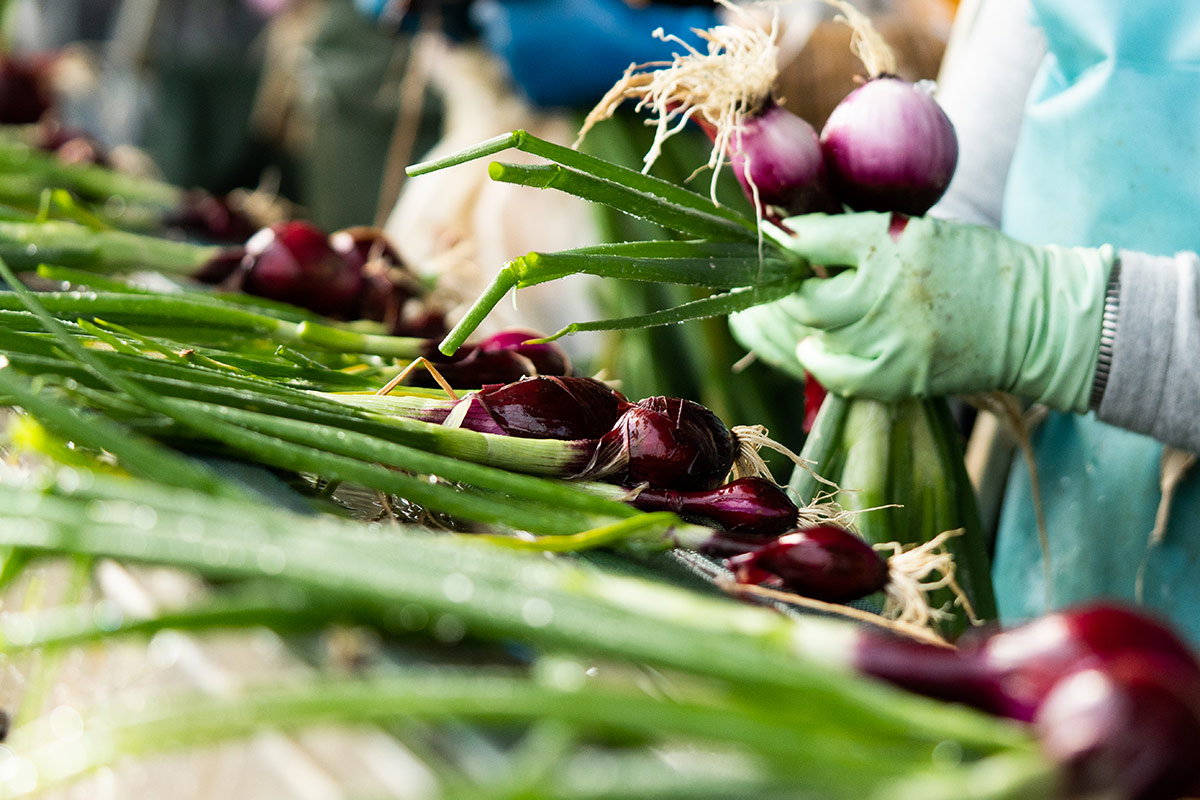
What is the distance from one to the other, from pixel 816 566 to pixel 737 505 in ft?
0.41

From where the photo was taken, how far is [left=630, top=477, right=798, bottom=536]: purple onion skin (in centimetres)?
77

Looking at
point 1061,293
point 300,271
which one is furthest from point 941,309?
point 300,271

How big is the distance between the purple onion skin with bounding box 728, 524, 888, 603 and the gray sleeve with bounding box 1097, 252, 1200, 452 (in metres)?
0.55

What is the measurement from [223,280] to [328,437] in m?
0.88

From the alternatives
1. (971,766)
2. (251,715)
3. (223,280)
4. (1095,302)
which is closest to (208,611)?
(251,715)

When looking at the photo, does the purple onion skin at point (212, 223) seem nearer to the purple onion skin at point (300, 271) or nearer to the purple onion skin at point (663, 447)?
the purple onion skin at point (300, 271)

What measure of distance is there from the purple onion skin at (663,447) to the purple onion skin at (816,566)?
0.13m

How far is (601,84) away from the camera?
93.6 inches

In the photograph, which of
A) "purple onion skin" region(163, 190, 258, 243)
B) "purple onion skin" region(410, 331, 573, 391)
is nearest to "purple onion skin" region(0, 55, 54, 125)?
"purple onion skin" region(163, 190, 258, 243)

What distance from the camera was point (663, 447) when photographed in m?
0.78

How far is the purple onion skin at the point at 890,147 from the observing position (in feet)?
3.14

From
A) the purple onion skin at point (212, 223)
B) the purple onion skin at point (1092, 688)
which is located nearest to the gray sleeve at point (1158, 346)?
the purple onion skin at point (1092, 688)

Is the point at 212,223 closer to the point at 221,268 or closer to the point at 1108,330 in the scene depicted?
the point at 221,268

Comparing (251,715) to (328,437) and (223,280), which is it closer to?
(328,437)
